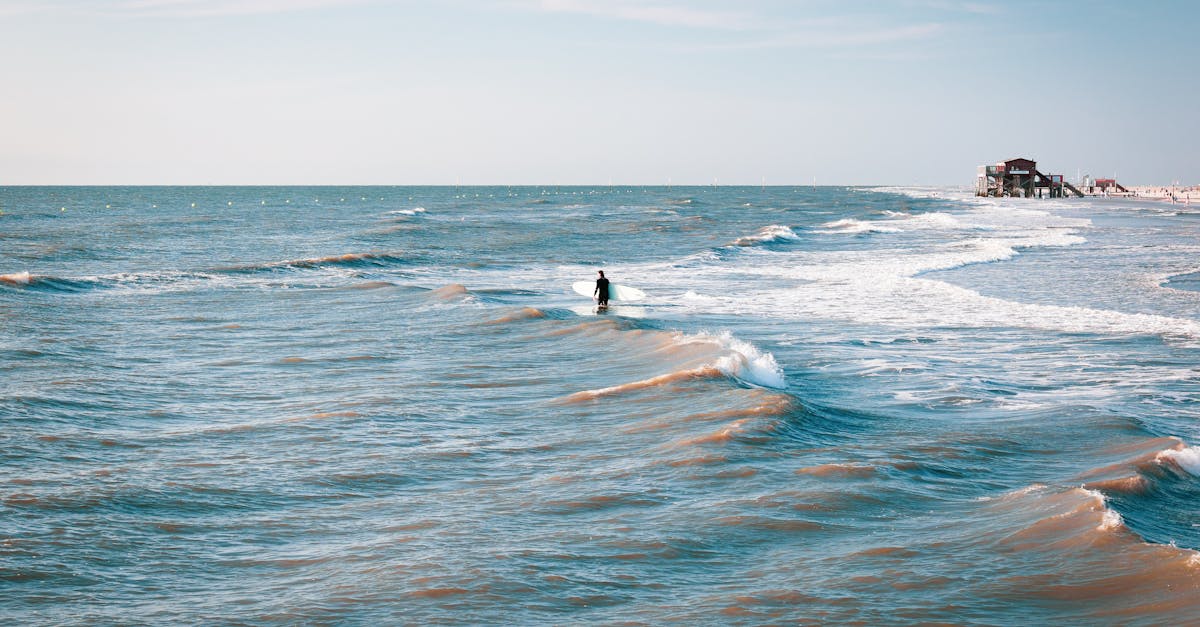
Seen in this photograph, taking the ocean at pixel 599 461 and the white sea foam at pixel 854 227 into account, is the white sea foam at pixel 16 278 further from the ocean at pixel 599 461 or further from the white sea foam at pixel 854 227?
the white sea foam at pixel 854 227

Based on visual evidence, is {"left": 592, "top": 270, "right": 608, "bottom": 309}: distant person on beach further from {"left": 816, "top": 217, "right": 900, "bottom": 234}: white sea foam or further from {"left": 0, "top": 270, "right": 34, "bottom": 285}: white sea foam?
{"left": 816, "top": 217, "right": 900, "bottom": 234}: white sea foam

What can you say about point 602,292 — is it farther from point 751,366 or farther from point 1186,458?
point 1186,458

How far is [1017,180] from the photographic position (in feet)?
403

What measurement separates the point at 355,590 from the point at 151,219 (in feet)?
244

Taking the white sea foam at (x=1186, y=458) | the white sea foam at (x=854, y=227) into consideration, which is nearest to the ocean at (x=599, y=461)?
the white sea foam at (x=1186, y=458)

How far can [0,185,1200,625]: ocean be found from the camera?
802 cm

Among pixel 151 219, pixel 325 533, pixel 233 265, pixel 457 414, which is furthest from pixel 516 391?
pixel 151 219

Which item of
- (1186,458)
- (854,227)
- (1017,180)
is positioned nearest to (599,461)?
(1186,458)

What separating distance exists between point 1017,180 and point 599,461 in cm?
12225

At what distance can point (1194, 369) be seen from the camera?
17.5m

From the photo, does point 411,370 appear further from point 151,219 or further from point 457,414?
point 151,219

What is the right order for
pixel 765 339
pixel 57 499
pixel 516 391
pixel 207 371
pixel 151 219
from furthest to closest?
1. pixel 151 219
2. pixel 765 339
3. pixel 207 371
4. pixel 516 391
5. pixel 57 499

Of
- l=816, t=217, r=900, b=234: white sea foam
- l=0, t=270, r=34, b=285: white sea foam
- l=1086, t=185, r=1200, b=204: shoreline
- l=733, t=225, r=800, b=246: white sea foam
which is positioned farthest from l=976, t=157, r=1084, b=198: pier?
l=0, t=270, r=34, b=285: white sea foam

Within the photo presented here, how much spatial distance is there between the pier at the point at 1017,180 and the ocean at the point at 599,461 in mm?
99945
